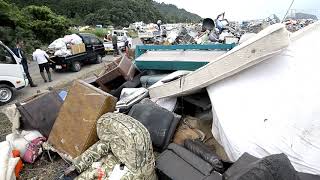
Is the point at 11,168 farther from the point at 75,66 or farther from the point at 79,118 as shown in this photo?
the point at 75,66

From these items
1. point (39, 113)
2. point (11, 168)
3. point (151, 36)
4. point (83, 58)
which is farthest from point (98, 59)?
point (11, 168)

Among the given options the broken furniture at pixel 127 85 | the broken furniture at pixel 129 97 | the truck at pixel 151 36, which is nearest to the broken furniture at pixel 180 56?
the broken furniture at pixel 127 85

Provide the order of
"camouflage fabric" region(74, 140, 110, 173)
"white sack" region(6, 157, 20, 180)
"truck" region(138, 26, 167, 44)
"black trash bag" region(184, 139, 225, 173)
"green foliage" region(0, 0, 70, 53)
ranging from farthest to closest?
"green foliage" region(0, 0, 70, 53), "truck" region(138, 26, 167, 44), "white sack" region(6, 157, 20, 180), "camouflage fabric" region(74, 140, 110, 173), "black trash bag" region(184, 139, 225, 173)

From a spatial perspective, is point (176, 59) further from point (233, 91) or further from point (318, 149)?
point (318, 149)

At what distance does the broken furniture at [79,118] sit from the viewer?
3635mm

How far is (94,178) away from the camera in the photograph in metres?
2.98

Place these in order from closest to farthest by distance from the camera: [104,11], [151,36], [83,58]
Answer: [83,58]
[151,36]
[104,11]

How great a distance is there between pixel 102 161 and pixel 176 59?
298 centimetres

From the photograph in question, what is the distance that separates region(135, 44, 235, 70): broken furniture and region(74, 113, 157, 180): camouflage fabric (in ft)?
8.08

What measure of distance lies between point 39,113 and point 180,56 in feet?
9.58

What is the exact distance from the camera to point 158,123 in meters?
3.73

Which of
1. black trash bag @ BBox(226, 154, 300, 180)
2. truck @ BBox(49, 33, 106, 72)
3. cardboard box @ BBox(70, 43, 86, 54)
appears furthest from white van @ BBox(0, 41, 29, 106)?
black trash bag @ BBox(226, 154, 300, 180)

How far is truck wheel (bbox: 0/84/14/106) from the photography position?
7.52 meters

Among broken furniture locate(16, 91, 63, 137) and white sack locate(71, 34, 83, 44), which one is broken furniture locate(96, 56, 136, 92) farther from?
white sack locate(71, 34, 83, 44)
